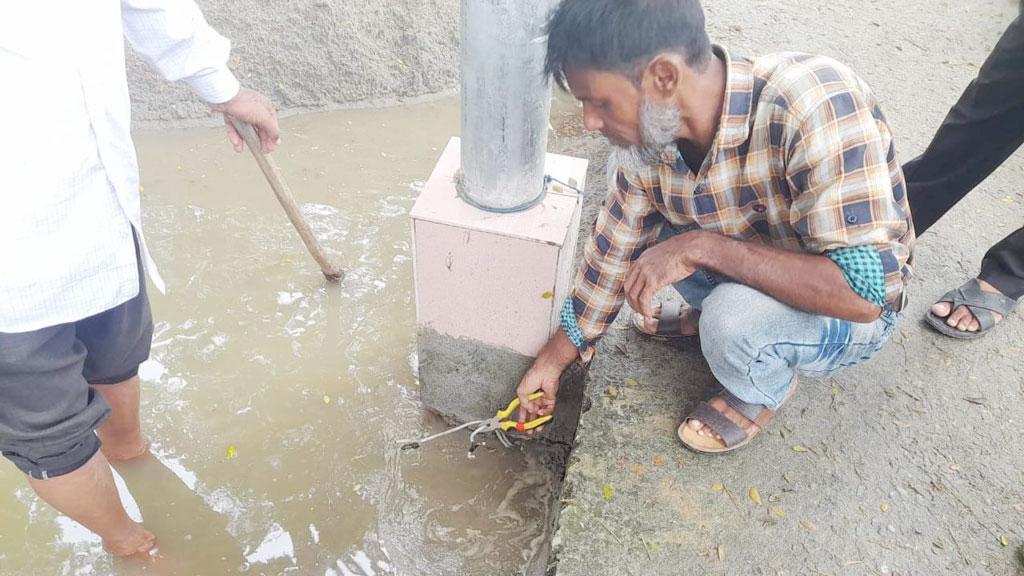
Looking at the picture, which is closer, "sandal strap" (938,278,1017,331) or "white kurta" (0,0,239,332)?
"white kurta" (0,0,239,332)

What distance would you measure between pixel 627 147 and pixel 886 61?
4.28 metres

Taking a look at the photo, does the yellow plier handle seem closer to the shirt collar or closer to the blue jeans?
the blue jeans

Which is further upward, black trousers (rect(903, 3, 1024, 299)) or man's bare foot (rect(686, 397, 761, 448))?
black trousers (rect(903, 3, 1024, 299))

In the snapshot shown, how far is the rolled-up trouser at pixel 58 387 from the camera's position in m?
1.59

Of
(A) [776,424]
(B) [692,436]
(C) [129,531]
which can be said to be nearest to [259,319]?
(C) [129,531]

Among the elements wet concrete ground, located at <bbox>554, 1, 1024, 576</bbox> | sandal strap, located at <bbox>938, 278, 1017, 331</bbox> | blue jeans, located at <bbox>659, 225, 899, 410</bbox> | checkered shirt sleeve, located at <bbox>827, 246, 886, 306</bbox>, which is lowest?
wet concrete ground, located at <bbox>554, 1, 1024, 576</bbox>

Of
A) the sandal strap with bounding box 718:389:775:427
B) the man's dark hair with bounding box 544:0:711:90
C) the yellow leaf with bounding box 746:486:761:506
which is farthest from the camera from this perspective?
the sandal strap with bounding box 718:389:775:427

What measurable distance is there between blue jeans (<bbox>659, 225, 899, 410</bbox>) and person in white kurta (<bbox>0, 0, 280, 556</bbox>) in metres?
1.66

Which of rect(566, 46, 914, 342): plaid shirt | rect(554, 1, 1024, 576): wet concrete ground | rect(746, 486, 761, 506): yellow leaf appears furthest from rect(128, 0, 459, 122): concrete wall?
rect(746, 486, 761, 506): yellow leaf

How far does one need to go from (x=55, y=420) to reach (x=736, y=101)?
1.95m

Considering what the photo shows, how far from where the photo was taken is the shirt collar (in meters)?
1.67

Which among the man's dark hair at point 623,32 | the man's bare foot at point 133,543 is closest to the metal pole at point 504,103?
the man's dark hair at point 623,32

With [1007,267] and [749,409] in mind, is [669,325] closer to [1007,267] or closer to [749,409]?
[749,409]

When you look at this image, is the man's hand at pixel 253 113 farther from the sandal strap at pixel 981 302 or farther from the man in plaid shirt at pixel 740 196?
the sandal strap at pixel 981 302
